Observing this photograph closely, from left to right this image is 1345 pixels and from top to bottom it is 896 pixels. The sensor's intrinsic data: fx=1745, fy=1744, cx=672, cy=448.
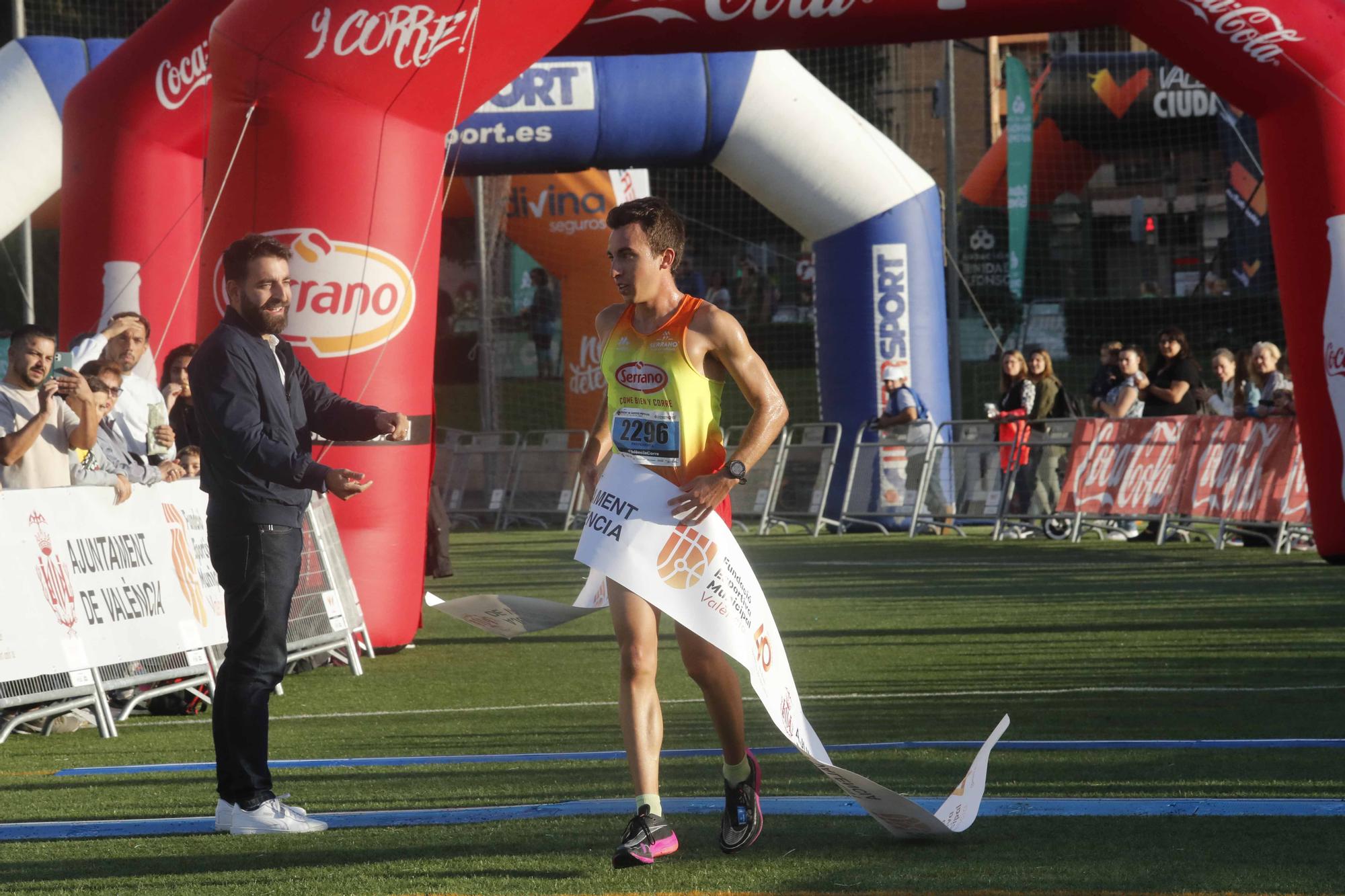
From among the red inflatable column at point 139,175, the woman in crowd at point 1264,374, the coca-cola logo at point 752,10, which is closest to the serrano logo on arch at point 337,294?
the coca-cola logo at point 752,10

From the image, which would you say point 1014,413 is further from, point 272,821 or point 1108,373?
point 272,821

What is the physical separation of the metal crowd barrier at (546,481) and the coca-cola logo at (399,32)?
12078 mm

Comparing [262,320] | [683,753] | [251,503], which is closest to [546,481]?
[683,753]

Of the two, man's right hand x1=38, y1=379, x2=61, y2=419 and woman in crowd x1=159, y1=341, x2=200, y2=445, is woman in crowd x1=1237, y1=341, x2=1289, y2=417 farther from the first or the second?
man's right hand x1=38, y1=379, x2=61, y2=419

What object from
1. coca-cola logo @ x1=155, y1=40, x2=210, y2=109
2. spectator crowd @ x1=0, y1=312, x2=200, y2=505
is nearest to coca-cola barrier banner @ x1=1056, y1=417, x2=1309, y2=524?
coca-cola logo @ x1=155, y1=40, x2=210, y2=109

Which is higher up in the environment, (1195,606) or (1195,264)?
(1195,264)

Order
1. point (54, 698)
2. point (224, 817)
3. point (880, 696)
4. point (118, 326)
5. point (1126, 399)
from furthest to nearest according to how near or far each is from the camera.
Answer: point (1126, 399) < point (118, 326) < point (880, 696) < point (54, 698) < point (224, 817)

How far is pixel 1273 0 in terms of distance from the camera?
11.7 meters

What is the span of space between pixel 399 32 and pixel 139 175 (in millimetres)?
5499

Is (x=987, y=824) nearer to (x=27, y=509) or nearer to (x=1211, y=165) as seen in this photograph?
(x=27, y=509)

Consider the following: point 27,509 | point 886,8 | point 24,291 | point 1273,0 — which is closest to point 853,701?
point 27,509

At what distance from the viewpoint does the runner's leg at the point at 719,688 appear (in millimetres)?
4871

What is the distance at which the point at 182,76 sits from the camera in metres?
14.3

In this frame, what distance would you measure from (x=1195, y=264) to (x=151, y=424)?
76.4ft
